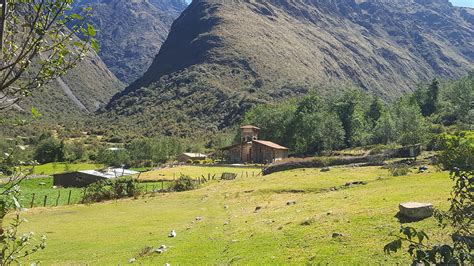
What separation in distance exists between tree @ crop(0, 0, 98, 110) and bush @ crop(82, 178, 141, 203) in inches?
1940

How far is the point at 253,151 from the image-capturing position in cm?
11394

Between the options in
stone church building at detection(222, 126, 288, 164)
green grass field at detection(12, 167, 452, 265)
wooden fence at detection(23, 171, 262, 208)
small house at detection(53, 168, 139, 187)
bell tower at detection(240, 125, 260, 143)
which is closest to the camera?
green grass field at detection(12, 167, 452, 265)

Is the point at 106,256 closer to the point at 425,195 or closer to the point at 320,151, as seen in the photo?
the point at 425,195

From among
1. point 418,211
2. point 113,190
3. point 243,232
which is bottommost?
point 113,190

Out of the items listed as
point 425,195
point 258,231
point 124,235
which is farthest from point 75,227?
point 425,195

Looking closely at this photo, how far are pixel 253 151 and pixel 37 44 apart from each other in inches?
4290

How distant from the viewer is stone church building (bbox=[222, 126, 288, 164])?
109375mm

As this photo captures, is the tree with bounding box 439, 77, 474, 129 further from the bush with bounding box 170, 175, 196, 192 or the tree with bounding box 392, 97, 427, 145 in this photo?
the bush with bounding box 170, 175, 196, 192

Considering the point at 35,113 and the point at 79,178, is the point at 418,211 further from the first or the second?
the point at 79,178

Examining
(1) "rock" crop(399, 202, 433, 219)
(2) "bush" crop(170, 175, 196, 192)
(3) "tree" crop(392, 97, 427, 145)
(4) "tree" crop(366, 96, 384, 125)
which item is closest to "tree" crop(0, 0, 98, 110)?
(1) "rock" crop(399, 202, 433, 219)

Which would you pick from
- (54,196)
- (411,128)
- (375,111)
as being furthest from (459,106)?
(54,196)

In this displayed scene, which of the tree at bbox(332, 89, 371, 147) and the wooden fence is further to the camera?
the tree at bbox(332, 89, 371, 147)

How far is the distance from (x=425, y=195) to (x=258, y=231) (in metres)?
10.7

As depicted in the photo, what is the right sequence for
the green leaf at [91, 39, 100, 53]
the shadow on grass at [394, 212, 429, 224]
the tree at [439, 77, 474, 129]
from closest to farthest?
the green leaf at [91, 39, 100, 53], the shadow on grass at [394, 212, 429, 224], the tree at [439, 77, 474, 129]
